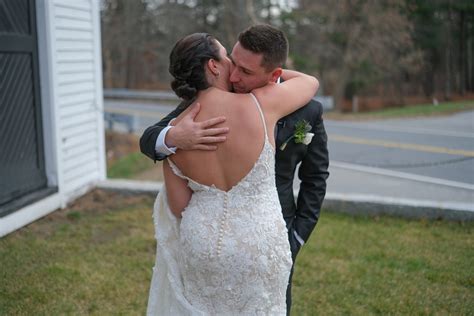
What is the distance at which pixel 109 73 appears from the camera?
1351 inches

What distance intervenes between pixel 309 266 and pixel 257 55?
3.20 meters

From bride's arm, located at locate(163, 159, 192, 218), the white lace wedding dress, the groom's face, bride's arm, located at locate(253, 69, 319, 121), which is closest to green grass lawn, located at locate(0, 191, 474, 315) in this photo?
the white lace wedding dress

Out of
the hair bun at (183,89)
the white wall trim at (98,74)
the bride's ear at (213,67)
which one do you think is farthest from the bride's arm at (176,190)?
the white wall trim at (98,74)

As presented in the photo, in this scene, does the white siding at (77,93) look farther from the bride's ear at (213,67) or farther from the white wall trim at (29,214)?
the bride's ear at (213,67)

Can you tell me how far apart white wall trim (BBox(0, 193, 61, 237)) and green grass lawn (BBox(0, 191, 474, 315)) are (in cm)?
7

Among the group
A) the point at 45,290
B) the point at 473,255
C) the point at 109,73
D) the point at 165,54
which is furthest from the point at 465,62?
the point at 45,290

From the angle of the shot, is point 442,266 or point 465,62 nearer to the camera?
point 442,266

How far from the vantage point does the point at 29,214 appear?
5816 millimetres

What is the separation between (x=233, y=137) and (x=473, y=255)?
3779 millimetres

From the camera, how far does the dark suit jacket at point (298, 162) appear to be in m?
2.38

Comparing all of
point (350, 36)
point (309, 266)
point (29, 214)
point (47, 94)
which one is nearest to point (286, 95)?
point (309, 266)

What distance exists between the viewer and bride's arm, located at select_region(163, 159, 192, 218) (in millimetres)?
2283

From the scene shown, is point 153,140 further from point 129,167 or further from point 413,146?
point 413,146

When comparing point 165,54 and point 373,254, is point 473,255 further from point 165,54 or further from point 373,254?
point 165,54
